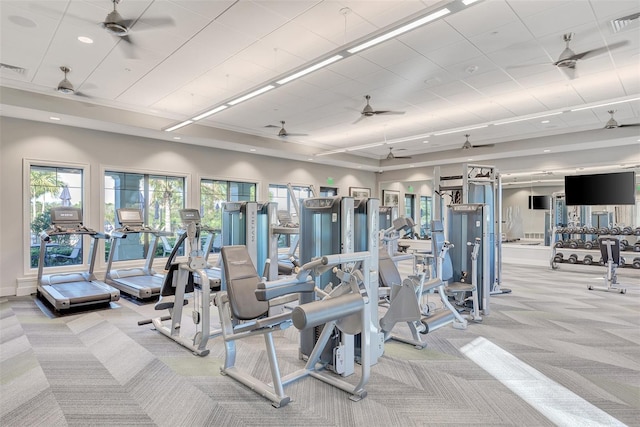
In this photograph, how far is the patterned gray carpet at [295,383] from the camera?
2.44 metres

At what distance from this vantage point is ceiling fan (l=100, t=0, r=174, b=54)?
3.07m

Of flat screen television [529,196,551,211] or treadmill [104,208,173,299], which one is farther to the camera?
flat screen television [529,196,551,211]

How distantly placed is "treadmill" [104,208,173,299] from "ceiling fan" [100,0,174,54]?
3.05 metres

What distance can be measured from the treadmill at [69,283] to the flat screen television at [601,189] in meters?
9.84

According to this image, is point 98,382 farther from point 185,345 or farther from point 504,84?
point 504,84

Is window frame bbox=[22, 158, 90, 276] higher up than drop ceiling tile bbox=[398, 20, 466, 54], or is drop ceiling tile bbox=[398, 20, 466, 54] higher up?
drop ceiling tile bbox=[398, 20, 466, 54]

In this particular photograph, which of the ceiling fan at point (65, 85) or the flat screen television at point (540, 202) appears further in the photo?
the flat screen television at point (540, 202)

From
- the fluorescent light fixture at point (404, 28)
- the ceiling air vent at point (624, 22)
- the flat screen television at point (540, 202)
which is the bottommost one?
the flat screen television at point (540, 202)

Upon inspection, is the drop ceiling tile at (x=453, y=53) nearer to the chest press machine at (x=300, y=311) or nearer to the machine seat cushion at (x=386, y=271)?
the machine seat cushion at (x=386, y=271)

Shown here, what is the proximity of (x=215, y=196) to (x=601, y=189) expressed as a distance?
9078mm

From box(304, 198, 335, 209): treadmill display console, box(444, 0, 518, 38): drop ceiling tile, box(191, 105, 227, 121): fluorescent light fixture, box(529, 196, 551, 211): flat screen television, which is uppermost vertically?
box(444, 0, 518, 38): drop ceiling tile

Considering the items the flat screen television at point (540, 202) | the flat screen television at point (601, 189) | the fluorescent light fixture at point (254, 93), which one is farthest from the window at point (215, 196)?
the flat screen television at point (601, 189)

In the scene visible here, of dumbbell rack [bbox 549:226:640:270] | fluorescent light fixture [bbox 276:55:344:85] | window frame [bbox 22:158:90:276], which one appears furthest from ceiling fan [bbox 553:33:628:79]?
window frame [bbox 22:158:90:276]

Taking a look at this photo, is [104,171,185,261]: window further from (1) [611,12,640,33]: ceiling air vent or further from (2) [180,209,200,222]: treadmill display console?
(1) [611,12,640,33]: ceiling air vent
